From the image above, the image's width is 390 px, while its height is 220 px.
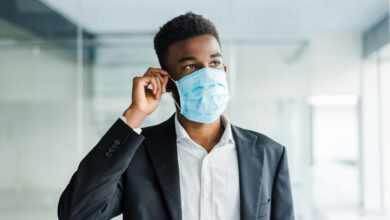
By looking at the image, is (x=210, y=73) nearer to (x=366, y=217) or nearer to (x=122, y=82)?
(x=122, y=82)

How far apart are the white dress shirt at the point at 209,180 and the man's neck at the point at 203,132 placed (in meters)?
0.04

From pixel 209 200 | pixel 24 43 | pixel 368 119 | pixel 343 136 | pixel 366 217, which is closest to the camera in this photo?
pixel 209 200

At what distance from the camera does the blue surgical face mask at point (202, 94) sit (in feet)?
3.26

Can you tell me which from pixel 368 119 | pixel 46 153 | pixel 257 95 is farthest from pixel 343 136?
pixel 46 153

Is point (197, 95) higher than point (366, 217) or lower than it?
higher

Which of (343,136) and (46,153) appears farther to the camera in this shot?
(343,136)

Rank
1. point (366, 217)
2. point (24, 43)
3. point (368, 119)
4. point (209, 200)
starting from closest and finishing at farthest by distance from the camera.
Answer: point (209, 200), point (24, 43), point (366, 217), point (368, 119)

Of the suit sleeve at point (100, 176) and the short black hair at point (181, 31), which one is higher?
the short black hair at point (181, 31)

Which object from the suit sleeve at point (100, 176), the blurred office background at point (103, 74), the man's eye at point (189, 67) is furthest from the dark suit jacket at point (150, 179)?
the blurred office background at point (103, 74)

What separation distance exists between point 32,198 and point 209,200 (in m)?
2.30

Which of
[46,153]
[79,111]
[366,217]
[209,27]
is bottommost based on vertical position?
[366,217]

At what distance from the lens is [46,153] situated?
8.97 ft

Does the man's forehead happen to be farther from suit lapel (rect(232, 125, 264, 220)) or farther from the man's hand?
suit lapel (rect(232, 125, 264, 220))

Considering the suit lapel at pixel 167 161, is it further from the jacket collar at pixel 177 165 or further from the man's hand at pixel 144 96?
the man's hand at pixel 144 96
